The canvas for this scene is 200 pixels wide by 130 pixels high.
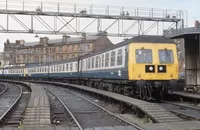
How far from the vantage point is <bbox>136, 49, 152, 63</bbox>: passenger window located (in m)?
18.9

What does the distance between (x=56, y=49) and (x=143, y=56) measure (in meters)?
100

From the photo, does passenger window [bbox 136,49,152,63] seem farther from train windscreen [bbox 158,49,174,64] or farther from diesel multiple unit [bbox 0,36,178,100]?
train windscreen [bbox 158,49,174,64]

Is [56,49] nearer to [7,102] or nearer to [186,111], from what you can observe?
[7,102]

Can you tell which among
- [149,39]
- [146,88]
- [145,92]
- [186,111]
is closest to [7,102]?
[145,92]

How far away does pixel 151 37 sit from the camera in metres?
19.7

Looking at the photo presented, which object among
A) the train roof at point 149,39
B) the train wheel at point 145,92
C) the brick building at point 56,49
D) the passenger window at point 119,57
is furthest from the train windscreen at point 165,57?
the brick building at point 56,49

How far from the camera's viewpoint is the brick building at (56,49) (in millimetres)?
108188

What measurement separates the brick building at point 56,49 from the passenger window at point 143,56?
84.2m

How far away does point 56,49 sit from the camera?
11800 cm

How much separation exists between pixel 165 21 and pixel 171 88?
15393 millimetres

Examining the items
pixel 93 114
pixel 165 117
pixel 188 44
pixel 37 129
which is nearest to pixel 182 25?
pixel 188 44

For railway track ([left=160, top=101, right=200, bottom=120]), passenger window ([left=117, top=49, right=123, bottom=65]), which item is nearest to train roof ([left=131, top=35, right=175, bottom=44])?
passenger window ([left=117, top=49, right=123, bottom=65])

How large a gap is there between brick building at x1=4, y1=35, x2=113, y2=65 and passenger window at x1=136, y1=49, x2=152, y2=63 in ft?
276

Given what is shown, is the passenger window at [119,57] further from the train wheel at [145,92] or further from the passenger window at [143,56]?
the train wheel at [145,92]
